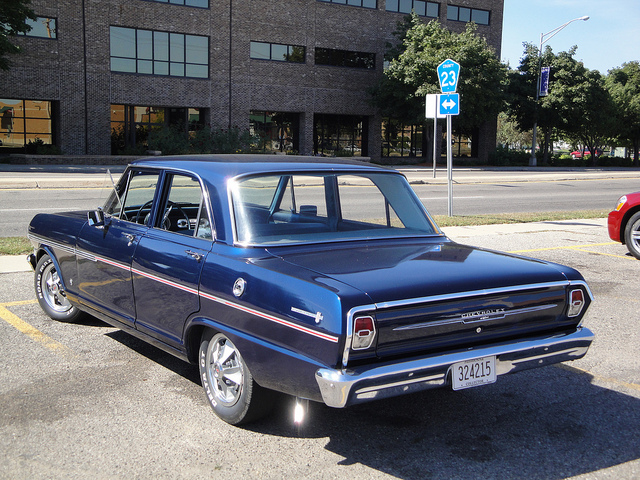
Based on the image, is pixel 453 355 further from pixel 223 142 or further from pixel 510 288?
pixel 223 142

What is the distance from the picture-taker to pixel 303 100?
40.9 metres

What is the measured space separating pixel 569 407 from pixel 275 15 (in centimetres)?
3784

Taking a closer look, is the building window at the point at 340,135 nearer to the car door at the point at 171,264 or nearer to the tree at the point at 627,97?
the tree at the point at 627,97

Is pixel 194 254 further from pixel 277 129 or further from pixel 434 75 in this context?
pixel 277 129

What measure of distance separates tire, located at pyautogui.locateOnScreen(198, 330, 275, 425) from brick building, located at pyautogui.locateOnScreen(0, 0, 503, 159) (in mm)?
33057

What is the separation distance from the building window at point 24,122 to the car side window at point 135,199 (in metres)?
32.6

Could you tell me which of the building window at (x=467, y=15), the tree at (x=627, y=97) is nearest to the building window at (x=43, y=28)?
the building window at (x=467, y=15)

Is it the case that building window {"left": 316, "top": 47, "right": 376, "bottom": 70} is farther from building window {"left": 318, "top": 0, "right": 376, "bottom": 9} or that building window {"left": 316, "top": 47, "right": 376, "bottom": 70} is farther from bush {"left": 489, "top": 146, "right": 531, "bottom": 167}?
bush {"left": 489, "top": 146, "right": 531, "bottom": 167}

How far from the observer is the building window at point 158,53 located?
34.8 metres

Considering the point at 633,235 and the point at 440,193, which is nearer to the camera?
the point at 633,235

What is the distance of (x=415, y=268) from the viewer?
12.5 feet

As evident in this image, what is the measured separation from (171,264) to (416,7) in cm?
4461

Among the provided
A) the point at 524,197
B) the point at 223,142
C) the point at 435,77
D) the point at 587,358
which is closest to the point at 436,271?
the point at 587,358

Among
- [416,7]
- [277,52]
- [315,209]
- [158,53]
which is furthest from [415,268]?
[416,7]
